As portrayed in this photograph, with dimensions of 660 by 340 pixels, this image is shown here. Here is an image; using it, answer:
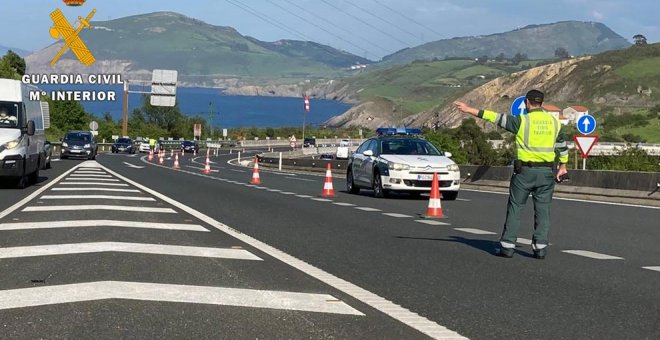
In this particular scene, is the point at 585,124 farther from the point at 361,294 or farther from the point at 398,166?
the point at 361,294

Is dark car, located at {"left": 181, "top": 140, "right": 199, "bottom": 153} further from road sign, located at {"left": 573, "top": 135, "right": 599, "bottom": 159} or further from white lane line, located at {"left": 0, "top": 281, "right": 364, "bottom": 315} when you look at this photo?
white lane line, located at {"left": 0, "top": 281, "right": 364, "bottom": 315}

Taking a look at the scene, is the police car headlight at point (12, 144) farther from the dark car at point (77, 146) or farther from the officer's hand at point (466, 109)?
the dark car at point (77, 146)

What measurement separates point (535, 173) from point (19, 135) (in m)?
15.1

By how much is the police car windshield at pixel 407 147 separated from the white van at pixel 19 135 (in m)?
8.21

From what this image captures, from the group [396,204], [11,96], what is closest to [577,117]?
[396,204]

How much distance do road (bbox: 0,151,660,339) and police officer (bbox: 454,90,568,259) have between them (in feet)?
0.98

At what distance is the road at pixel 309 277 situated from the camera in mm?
6844

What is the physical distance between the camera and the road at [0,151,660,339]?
6.84 m

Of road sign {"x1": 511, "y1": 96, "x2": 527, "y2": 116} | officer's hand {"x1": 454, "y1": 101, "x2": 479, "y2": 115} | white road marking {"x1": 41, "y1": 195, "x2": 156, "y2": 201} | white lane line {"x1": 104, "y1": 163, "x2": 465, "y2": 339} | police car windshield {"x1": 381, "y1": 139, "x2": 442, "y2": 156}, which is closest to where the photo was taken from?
white lane line {"x1": 104, "y1": 163, "x2": 465, "y2": 339}

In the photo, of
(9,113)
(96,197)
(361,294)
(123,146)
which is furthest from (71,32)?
(361,294)

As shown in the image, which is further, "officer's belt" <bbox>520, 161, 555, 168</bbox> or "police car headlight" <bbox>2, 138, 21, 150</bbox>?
"police car headlight" <bbox>2, 138, 21, 150</bbox>

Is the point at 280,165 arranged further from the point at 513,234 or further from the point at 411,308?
the point at 411,308

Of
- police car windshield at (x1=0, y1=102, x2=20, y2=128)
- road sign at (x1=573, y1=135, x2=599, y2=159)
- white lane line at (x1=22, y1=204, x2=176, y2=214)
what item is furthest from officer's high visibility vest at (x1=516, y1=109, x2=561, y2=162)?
road sign at (x1=573, y1=135, x2=599, y2=159)

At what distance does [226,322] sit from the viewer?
6.80 m
